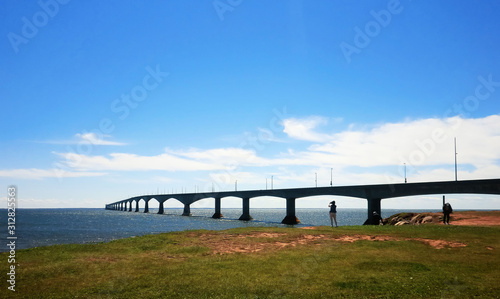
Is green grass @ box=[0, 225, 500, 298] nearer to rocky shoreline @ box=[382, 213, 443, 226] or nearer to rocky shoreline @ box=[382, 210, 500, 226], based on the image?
rocky shoreline @ box=[382, 210, 500, 226]

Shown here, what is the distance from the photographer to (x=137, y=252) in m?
18.8

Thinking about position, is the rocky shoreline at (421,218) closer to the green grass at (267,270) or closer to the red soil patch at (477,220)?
the red soil patch at (477,220)

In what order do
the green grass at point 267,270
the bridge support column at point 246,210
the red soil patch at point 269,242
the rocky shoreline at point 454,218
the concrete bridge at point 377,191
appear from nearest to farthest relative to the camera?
the green grass at point 267,270
the red soil patch at point 269,242
the rocky shoreline at point 454,218
the concrete bridge at point 377,191
the bridge support column at point 246,210

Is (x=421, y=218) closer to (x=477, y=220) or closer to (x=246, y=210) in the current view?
(x=477, y=220)

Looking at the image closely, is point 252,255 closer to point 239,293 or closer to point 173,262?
point 173,262

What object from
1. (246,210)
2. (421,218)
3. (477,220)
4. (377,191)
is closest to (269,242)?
(477,220)

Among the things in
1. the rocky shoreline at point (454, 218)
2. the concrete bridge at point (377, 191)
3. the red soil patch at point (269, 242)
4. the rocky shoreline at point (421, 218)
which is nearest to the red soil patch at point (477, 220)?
the rocky shoreline at point (454, 218)

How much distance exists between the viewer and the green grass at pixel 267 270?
1129 cm

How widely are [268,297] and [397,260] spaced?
753 centimetres

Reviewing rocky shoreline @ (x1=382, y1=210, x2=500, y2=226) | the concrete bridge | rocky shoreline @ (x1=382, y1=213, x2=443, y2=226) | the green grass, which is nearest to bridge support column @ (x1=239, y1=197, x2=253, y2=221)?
the concrete bridge

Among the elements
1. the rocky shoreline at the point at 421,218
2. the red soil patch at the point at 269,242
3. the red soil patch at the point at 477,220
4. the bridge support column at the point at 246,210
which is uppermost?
the red soil patch at the point at 269,242

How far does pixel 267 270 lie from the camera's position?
1398cm

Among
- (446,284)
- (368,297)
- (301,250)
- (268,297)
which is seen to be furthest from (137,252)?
(446,284)

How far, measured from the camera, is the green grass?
1129 centimetres
